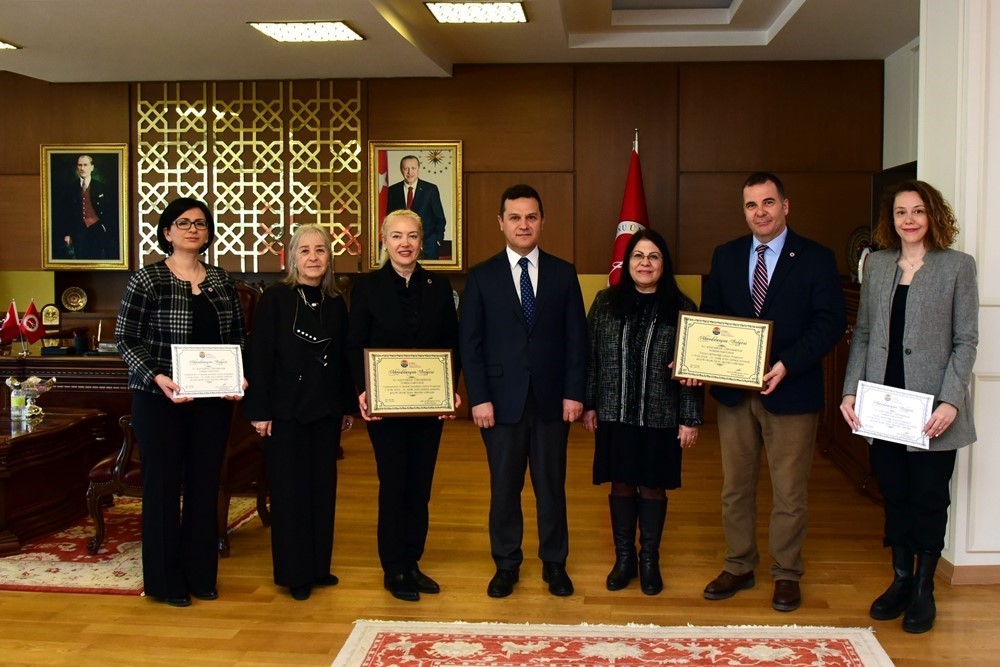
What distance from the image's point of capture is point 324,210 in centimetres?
840

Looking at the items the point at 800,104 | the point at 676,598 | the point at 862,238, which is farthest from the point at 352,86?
the point at 676,598

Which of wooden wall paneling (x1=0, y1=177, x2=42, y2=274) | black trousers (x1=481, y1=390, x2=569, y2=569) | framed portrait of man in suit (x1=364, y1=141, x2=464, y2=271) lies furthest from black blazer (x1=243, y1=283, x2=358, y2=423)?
wooden wall paneling (x1=0, y1=177, x2=42, y2=274)

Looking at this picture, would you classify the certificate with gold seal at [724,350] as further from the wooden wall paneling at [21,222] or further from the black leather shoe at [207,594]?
the wooden wall paneling at [21,222]

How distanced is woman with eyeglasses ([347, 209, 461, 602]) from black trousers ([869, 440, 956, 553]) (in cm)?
168

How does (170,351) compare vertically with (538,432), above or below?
above

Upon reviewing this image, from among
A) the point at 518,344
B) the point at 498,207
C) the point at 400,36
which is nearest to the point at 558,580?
the point at 518,344

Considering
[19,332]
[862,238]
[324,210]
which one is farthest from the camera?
[324,210]

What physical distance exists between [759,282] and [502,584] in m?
1.61

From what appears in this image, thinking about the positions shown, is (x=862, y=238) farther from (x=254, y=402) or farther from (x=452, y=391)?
(x=254, y=402)

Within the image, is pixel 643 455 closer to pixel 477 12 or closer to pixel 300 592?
pixel 300 592

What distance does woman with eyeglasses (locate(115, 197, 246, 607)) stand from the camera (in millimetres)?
3715

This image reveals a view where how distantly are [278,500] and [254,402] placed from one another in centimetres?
42

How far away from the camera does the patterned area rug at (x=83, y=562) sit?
4133 mm

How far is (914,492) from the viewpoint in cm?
360
